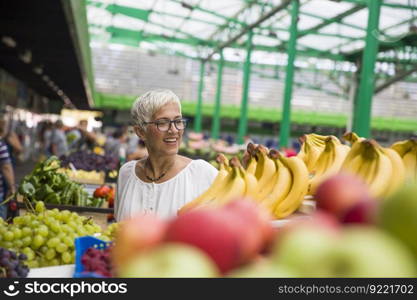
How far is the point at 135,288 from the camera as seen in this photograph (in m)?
0.75

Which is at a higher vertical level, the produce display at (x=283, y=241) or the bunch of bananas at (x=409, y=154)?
the bunch of bananas at (x=409, y=154)

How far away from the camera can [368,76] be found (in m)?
9.55

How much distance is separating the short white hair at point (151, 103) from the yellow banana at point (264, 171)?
655mm

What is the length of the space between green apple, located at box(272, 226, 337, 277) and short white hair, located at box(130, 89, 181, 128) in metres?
1.89

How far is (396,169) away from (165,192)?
1.35 m

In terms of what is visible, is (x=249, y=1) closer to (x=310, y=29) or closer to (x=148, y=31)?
(x=310, y=29)

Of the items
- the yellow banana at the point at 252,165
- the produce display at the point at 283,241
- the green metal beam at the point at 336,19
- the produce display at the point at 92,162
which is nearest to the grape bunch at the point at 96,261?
the produce display at the point at 283,241

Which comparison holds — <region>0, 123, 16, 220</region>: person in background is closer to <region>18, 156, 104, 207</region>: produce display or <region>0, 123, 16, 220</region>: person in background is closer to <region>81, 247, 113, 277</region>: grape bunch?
<region>18, 156, 104, 207</region>: produce display

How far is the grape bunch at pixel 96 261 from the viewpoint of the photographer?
1.20 metres

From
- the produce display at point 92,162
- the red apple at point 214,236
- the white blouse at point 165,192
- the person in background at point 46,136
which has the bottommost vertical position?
the person in background at point 46,136

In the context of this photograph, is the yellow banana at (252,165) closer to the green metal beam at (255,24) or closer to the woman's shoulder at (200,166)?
the woman's shoulder at (200,166)

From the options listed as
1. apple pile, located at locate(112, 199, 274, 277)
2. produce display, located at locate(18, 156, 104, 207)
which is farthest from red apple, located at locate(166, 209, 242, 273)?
produce display, located at locate(18, 156, 104, 207)

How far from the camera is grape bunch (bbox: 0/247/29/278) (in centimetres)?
170

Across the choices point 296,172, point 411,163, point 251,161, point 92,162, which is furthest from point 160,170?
point 92,162
